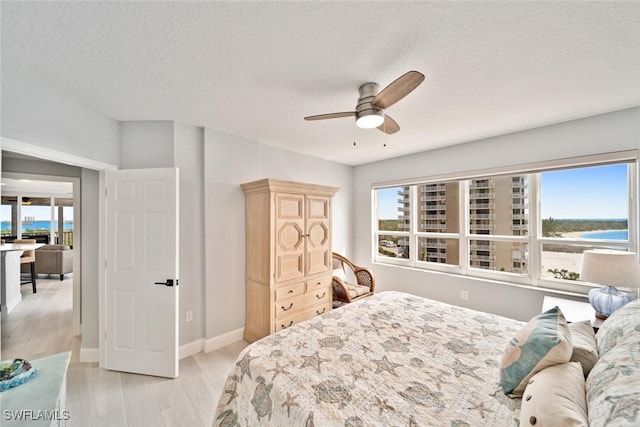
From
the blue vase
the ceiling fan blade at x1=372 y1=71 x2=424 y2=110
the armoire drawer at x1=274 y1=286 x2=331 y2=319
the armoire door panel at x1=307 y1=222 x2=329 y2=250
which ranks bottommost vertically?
the armoire drawer at x1=274 y1=286 x2=331 y2=319

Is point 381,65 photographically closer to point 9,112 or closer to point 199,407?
point 9,112

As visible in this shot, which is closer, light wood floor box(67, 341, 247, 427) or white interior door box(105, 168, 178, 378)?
light wood floor box(67, 341, 247, 427)

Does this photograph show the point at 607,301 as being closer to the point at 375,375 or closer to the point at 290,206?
the point at 375,375

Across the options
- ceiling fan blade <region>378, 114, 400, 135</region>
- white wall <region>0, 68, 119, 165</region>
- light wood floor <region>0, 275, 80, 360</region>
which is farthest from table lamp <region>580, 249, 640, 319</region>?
light wood floor <region>0, 275, 80, 360</region>

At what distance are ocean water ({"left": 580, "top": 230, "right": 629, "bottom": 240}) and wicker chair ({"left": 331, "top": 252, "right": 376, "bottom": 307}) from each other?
248 cm

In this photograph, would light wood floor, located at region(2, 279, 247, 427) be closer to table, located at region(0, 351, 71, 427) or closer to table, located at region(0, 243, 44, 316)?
table, located at region(0, 243, 44, 316)

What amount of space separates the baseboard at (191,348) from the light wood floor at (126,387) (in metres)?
0.06

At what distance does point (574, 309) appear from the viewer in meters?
2.41

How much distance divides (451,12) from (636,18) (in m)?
0.97

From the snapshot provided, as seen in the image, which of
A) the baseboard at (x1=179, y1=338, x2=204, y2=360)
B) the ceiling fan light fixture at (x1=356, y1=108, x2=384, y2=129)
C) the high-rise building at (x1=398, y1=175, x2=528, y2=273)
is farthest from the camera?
the high-rise building at (x1=398, y1=175, x2=528, y2=273)

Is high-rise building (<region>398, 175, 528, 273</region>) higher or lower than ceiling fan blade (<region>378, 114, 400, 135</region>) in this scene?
lower

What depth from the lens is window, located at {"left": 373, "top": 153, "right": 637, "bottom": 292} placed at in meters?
2.65

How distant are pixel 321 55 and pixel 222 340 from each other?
304cm

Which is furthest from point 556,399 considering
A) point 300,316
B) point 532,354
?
point 300,316
